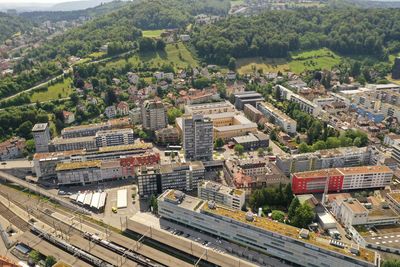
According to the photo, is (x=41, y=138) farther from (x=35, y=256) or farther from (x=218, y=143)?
(x=218, y=143)

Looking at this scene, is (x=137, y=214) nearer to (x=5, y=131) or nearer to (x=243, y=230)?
(x=243, y=230)

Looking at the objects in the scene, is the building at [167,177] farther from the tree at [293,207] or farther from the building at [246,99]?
the building at [246,99]

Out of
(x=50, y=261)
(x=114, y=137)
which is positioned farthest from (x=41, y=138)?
(x=50, y=261)

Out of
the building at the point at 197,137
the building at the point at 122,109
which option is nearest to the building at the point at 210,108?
the building at the point at 122,109

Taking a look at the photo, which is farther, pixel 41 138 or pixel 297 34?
pixel 297 34

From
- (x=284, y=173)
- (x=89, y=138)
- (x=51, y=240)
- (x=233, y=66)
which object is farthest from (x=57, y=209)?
(x=233, y=66)

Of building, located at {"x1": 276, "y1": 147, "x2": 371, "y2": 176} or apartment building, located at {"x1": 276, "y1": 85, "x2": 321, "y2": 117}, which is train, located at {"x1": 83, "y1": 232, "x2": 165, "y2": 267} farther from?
apartment building, located at {"x1": 276, "y1": 85, "x2": 321, "y2": 117}
